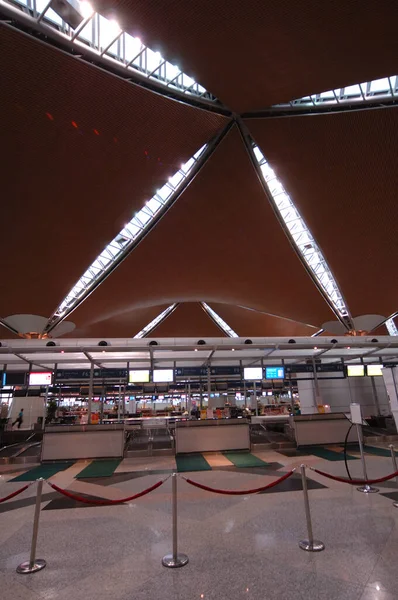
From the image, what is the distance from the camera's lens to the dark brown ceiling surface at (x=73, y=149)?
780 cm

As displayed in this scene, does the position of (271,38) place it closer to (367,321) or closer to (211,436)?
(211,436)

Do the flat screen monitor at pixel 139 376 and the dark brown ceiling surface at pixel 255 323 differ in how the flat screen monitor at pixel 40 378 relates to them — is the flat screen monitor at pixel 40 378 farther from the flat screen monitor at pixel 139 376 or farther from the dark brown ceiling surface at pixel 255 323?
the dark brown ceiling surface at pixel 255 323

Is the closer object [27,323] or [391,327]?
[27,323]

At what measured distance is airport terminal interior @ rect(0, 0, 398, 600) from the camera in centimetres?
467

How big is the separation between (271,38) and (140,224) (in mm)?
9529

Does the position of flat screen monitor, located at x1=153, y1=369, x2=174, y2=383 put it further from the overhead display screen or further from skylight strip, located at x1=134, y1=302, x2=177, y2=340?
skylight strip, located at x1=134, y1=302, x2=177, y2=340

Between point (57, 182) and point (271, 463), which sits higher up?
point (57, 182)

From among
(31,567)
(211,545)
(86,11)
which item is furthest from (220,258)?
(31,567)

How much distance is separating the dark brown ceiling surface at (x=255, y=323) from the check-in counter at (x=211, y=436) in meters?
14.0

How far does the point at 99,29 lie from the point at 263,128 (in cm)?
517

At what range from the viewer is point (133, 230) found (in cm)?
1561

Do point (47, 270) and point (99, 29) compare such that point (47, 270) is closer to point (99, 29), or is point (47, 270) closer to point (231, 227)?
point (231, 227)

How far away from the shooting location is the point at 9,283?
17094 mm

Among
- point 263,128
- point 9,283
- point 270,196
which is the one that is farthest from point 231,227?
point 9,283
